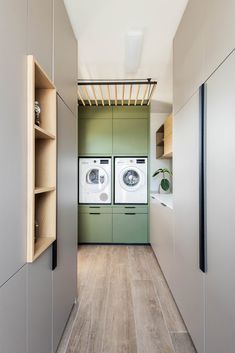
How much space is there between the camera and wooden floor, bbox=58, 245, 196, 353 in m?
1.74

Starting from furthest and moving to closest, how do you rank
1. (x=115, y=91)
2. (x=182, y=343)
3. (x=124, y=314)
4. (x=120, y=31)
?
(x=115, y=91), (x=120, y=31), (x=124, y=314), (x=182, y=343)

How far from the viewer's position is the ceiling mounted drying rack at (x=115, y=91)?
3.31 metres

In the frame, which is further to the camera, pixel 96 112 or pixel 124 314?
pixel 96 112

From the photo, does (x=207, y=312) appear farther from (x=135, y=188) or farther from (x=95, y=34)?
(x=135, y=188)

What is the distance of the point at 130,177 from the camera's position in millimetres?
4316

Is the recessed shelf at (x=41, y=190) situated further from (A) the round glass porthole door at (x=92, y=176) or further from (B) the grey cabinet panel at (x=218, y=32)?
(A) the round glass porthole door at (x=92, y=176)

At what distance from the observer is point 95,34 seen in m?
2.29

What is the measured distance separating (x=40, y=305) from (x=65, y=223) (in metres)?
0.69

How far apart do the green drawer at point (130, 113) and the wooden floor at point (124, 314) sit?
8.45 ft

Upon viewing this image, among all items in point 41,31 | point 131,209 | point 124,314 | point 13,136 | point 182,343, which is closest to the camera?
point 13,136

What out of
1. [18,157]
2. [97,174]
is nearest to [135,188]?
[97,174]

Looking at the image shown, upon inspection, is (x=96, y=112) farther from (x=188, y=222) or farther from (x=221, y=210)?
(x=221, y=210)

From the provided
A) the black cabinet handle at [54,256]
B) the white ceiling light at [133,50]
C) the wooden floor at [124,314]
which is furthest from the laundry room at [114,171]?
the black cabinet handle at [54,256]

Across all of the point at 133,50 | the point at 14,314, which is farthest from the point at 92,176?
the point at 14,314
